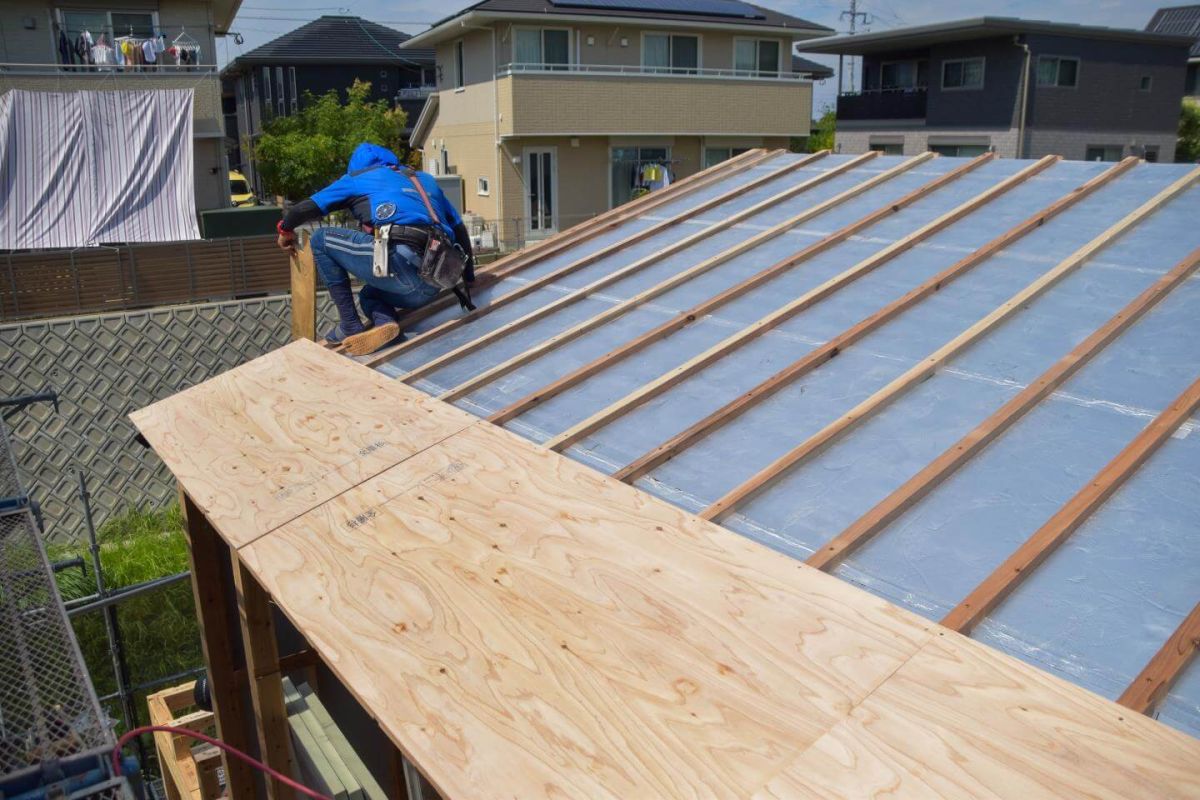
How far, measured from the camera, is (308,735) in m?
5.64

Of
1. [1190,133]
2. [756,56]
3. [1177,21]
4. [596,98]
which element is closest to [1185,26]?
[1177,21]

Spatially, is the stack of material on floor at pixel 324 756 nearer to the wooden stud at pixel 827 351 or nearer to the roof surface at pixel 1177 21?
the wooden stud at pixel 827 351

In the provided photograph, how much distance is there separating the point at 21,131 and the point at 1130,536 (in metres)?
19.6

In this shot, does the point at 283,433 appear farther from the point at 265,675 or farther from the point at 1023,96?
the point at 1023,96

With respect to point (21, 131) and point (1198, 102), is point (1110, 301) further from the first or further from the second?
point (1198, 102)

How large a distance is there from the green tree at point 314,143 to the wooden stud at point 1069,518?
88.0 feet

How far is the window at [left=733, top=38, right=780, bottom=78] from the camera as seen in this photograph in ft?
88.9

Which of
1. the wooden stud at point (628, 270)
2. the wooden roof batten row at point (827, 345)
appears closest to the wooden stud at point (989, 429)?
the wooden roof batten row at point (827, 345)

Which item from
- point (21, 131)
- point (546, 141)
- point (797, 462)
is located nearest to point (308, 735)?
point (797, 462)

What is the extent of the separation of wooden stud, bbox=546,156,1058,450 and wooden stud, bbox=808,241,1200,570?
144 centimetres

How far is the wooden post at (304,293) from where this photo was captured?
6.57m

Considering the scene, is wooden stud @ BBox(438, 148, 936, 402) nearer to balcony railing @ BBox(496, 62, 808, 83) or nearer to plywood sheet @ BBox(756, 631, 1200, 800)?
plywood sheet @ BBox(756, 631, 1200, 800)

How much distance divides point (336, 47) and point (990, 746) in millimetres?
45807

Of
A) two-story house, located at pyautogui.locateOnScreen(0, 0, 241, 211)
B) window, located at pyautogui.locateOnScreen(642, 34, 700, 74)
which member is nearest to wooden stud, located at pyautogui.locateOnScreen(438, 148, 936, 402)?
two-story house, located at pyautogui.locateOnScreen(0, 0, 241, 211)
